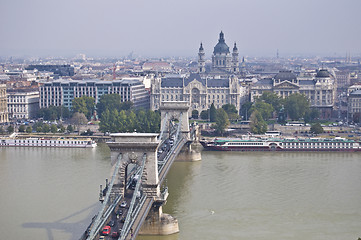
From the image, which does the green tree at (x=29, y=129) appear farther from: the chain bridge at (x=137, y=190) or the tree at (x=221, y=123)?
the chain bridge at (x=137, y=190)

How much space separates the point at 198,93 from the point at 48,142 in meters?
12.4

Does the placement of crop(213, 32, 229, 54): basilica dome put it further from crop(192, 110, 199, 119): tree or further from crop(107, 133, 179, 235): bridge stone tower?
crop(107, 133, 179, 235): bridge stone tower

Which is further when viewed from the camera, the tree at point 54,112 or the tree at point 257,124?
the tree at point 54,112

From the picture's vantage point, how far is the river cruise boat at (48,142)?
26469mm

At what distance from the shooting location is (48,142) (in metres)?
26.8

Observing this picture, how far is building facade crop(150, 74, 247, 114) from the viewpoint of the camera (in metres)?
37.3

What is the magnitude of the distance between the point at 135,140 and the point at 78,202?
9.63 feet

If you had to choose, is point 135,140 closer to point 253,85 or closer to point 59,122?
point 59,122

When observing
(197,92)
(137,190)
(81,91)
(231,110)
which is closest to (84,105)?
(81,91)

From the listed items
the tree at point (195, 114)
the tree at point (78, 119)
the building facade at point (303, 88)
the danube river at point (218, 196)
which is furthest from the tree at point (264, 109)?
the danube river at point (218, 196)

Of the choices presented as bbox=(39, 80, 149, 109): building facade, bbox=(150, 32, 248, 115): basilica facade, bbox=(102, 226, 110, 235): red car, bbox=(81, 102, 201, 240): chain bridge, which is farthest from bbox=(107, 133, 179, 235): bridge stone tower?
bbox=(39, 80, 149, 109): building facade

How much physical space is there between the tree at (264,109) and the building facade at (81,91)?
694 cm

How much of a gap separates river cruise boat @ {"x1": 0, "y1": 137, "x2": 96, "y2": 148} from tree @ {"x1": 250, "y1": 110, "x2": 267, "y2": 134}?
6.85 m

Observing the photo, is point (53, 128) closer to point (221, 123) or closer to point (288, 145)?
point (221, 123)
